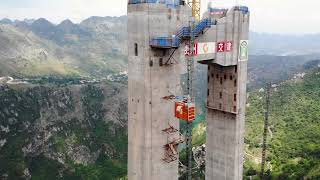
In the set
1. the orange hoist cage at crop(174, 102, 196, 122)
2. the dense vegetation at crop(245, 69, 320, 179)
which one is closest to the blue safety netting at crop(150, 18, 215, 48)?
the orange hoist cage at crop(174, 102, 196, 122)

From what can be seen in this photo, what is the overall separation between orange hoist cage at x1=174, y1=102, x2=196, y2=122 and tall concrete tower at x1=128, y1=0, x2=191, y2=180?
51.3 inches

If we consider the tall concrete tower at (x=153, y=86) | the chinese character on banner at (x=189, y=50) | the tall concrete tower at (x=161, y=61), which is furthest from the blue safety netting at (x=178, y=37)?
the chinese character on banner at (x=189, y=50)

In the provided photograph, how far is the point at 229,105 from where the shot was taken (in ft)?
136

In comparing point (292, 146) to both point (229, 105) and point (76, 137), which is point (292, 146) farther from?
point (76, 137)

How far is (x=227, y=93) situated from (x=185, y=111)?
36.8 feet

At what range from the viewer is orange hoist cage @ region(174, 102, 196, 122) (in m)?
31.4

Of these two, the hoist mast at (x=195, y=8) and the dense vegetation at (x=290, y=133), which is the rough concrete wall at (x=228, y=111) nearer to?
the hoist mast at (x=195, y=8)

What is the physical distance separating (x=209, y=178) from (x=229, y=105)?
987 centimetres

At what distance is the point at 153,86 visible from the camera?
107ft

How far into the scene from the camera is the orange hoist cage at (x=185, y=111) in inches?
1236

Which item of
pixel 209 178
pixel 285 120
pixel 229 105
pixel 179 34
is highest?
pixel 179 34

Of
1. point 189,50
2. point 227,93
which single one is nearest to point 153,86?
point 189,50

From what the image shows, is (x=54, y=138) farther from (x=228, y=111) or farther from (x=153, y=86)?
(x=153, y=86)

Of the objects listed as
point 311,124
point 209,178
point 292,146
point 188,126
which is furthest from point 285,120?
point 188,126
